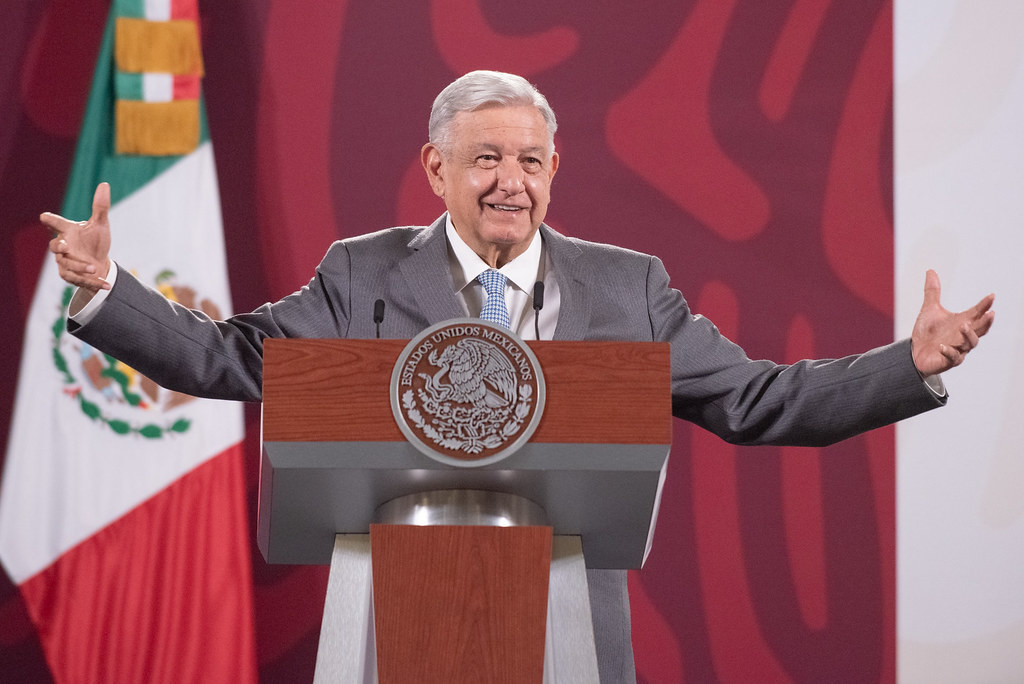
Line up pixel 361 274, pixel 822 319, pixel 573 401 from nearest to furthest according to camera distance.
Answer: pixel 573 401 < pixel 361 274 < pixel 822 319

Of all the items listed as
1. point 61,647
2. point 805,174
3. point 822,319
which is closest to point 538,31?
point 805,174

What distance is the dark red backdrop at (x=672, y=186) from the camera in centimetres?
345

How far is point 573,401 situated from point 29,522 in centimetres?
245

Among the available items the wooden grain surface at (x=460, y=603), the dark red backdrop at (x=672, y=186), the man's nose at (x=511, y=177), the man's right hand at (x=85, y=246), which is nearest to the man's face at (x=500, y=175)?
the man's nose at (x=511, y=177)

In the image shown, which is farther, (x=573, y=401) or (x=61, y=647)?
(x=61, y=647)

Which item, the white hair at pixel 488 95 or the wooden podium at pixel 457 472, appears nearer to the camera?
the wooden podium at pixel 457 472

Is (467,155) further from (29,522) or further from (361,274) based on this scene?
(29,522)

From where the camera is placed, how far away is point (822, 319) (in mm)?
3539

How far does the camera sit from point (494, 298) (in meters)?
2.09

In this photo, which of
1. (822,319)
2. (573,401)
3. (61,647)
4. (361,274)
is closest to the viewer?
(573,401)

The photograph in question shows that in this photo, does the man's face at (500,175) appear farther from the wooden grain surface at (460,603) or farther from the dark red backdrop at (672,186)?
the dark red backdrop at (672,186)

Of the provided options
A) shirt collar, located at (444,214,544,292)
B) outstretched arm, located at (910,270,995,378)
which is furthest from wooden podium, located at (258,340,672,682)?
shirt collar, located at (444,214,544,292)

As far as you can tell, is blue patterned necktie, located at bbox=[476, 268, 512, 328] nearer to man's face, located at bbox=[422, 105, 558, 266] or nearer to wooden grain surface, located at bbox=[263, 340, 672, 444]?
man's face, located at bbox=[422, 105, 558, 266]

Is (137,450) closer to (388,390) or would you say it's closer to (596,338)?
(596,338)
